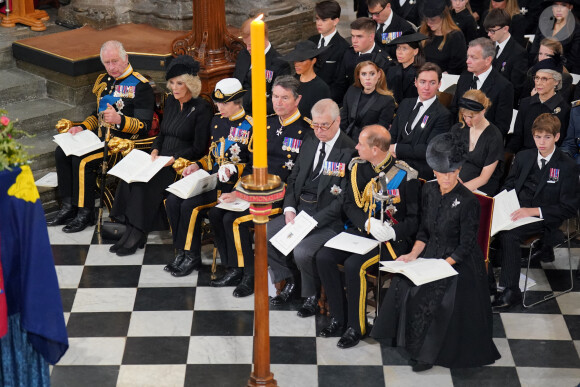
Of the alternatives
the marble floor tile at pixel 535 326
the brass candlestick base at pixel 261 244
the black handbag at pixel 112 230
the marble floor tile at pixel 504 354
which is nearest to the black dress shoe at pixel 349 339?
the marble floor tile at pixel 504 354

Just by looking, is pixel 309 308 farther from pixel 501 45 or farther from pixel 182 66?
pixel 501 45

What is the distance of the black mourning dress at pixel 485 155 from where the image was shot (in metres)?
6.76

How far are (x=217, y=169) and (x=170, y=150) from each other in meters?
0.53

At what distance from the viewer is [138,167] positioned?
24.4ft

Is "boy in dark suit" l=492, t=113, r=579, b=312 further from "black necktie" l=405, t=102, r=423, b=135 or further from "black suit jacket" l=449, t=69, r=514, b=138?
"black necktie" l=405, t=102, r=423, b=135

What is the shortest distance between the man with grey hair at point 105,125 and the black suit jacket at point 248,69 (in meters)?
0.79

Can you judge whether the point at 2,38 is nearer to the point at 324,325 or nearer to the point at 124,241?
the point at 124,241

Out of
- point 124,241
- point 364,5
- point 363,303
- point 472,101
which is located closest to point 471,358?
point 363,303

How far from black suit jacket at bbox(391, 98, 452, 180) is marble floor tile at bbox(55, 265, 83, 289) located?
2627 millimetres

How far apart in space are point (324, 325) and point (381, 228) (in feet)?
2.77

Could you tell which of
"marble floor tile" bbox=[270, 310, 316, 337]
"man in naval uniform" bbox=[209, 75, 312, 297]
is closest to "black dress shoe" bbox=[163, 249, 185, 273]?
"man in naval uniform" bbox=[209, 75, 312, 297]

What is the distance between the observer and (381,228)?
6.07m

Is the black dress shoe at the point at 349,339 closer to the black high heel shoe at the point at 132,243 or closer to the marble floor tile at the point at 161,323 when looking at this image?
the marble floor tile at the point at 161,323

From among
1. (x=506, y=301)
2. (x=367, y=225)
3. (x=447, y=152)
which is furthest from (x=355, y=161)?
(x=506, y=301)
